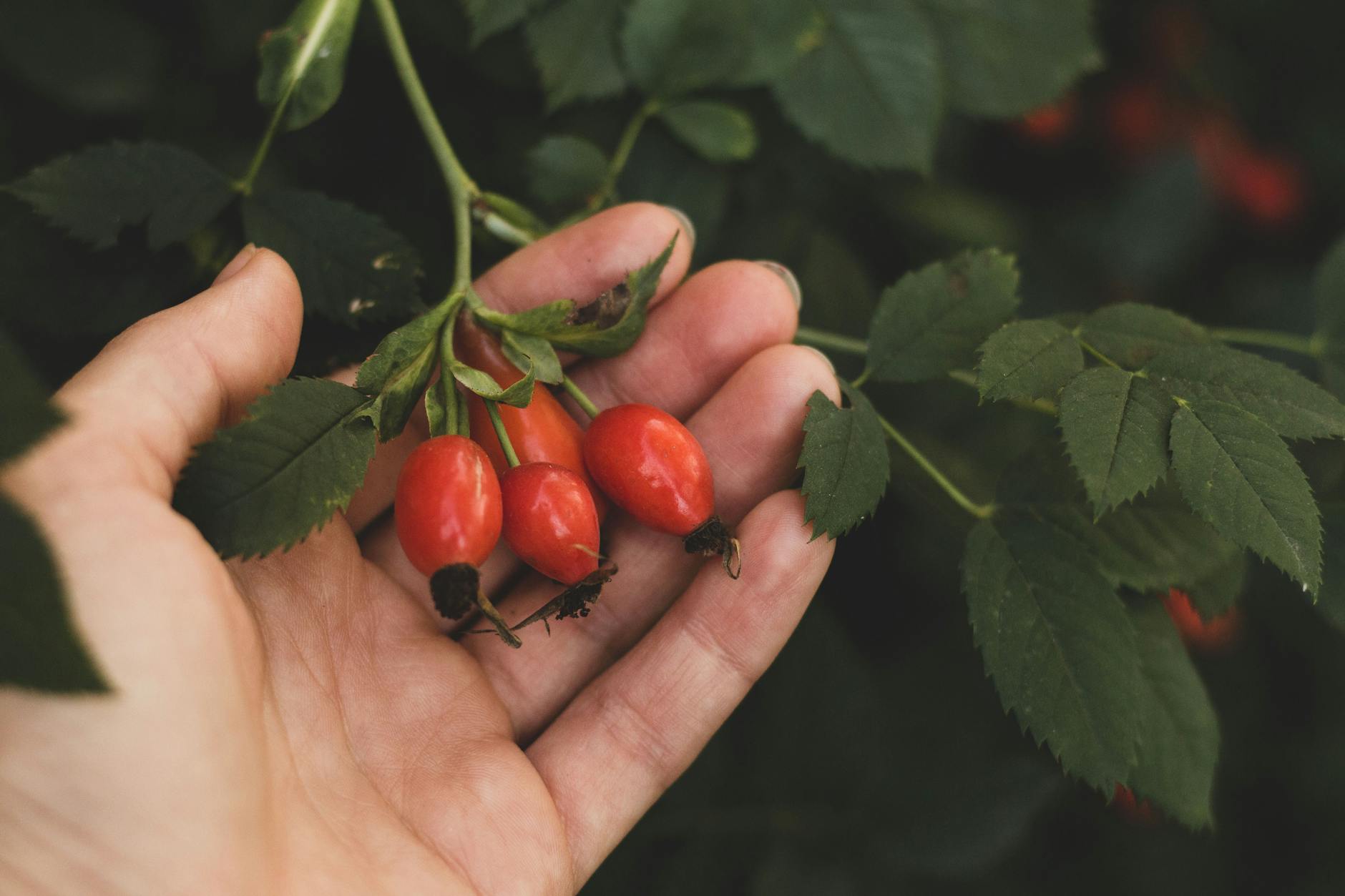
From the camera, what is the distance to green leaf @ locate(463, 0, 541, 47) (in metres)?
1.68

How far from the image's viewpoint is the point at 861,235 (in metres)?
2.57

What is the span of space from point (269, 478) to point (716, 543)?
0.66 metres

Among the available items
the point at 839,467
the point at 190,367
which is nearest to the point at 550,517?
the point at 839,467

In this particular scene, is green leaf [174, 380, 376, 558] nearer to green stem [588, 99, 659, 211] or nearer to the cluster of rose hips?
the cluster of rose hips

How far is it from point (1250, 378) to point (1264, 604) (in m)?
1.58

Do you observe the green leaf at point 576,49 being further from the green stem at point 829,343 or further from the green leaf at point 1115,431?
the green leaf at point 1115,431

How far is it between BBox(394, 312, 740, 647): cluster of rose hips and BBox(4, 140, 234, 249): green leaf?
0.49 meters

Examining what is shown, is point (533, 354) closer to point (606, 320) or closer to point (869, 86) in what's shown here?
point (606, 320)

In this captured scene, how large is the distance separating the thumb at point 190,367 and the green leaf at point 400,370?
0.18m

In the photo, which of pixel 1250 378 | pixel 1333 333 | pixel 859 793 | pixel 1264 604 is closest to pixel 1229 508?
pixel 1250 378

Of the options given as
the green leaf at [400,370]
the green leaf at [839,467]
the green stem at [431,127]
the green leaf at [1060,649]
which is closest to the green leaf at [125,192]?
the green stem at [431,127]

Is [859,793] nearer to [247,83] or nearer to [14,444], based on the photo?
[14,444]

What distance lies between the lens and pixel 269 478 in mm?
1185

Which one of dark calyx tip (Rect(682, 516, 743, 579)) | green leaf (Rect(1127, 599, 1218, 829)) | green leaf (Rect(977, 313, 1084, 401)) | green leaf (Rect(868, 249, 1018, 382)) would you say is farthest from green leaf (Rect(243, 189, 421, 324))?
green leaf (Rect(1127, 599, 1218, 829))
